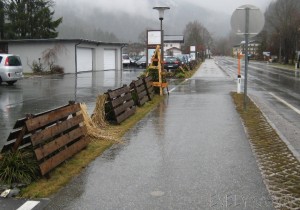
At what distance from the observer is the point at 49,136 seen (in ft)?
19.9

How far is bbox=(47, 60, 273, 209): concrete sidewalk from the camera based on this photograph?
495cm

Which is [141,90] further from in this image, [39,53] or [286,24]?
[286,24]

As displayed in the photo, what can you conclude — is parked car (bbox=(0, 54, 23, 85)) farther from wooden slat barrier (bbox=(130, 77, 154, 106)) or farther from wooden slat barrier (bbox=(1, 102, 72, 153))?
wooden slat barrier (bbox=(1, 102, 72, 153))

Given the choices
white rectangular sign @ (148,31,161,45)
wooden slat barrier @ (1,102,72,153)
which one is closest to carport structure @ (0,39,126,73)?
white rectangular sign @ (148,31,161,45)

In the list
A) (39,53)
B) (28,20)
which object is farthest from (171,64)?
(28,20)

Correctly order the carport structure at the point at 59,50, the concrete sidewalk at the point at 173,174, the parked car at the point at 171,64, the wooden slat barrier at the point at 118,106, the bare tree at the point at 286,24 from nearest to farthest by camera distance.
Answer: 1. the concrete sidewalk at the point at 173,174
2. the wooden slat barrier at the point at 118,106
3. the carport structure at the point at 59,50
4. the parked car at the point at 171,64
5. the bare tree at the point at 286,24

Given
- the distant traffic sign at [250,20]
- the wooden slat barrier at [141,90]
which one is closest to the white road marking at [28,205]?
the distant traffic sign at [250,20]

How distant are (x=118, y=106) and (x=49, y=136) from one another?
459cm

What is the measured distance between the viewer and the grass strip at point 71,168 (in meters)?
5.29

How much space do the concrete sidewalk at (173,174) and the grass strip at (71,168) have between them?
0.43 feet

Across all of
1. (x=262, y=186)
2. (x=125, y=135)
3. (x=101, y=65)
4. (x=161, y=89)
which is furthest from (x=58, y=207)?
(x=101, y=65)

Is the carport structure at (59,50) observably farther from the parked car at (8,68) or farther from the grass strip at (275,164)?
the grass strip at (275,164)

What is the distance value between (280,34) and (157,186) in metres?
86.4

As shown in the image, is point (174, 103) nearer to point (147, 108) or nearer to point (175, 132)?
point (147, 108)
